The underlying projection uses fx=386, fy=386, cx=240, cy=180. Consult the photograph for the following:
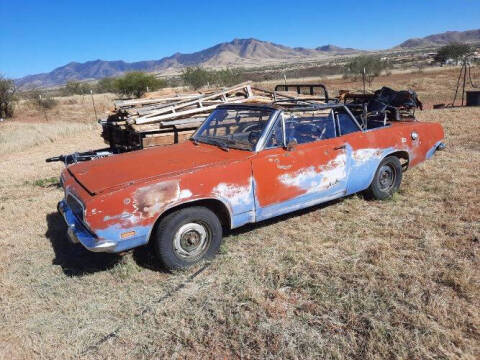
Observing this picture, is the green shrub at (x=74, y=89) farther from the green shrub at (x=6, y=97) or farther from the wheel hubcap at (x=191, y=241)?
the wheel hubcap at (x=191, y=241)

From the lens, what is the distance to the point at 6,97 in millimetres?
26266

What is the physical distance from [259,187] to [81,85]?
53110mm

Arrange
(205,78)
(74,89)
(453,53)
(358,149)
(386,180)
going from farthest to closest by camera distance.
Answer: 1. (74,89)
2. (453,53)
3. (205,78)
4. (386,180)
5. (358,149)

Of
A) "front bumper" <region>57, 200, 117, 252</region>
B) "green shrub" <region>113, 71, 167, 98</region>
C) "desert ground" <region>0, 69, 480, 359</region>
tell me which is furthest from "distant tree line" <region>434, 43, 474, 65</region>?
"front bumper" <region>57, 200, 117, 252</region>

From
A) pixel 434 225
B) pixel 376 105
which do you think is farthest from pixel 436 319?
pixel 376 105

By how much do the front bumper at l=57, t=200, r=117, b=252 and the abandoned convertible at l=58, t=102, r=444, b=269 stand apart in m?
0.01

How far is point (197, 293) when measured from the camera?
353cm

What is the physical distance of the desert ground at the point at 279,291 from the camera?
9.37ft

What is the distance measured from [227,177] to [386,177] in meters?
2.78

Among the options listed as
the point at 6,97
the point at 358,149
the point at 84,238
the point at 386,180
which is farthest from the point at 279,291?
the point at 6,97

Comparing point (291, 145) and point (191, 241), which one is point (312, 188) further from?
point (191, 241)

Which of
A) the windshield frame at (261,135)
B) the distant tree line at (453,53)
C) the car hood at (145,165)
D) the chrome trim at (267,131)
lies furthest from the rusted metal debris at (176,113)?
the distant tree line at (453,53)

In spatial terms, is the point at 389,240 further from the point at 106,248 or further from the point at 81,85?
the point at 81,85

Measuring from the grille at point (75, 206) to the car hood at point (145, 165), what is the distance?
0.66 ft
